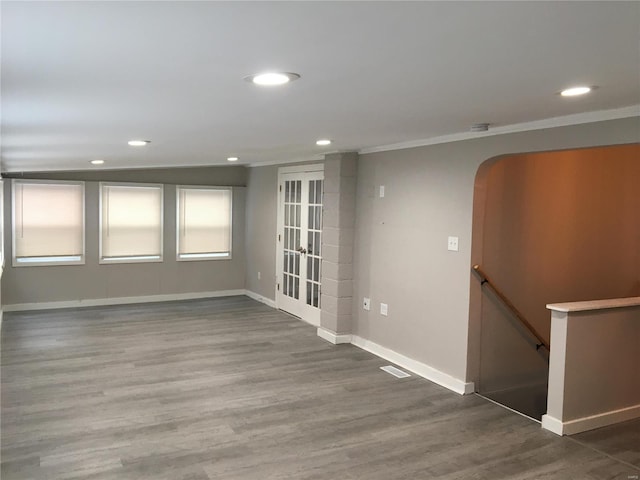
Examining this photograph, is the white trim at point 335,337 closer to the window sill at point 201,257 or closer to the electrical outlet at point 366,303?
the electrical outlet at point 366,303

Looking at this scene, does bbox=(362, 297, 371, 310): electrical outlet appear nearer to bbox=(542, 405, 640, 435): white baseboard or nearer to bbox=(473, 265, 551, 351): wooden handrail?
bbox=(473, 265, 551, 351): wooden handrail

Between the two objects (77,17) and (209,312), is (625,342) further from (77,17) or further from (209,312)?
(209,312)

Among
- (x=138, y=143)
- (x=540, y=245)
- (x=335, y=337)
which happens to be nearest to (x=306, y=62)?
(x=138, y=143)

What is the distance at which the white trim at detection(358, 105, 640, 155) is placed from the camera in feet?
10.6

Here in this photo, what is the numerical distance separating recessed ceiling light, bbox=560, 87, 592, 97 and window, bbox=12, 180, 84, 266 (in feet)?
23.7

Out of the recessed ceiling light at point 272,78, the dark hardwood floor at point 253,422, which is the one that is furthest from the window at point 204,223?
the recessed ceiling light at point 272,78

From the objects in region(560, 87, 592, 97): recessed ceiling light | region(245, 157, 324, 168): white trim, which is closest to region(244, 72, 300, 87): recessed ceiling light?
region(560, 87, 592, 97): recessed ceiling light

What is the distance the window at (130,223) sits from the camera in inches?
324

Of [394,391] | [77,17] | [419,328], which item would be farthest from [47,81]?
[419,328]

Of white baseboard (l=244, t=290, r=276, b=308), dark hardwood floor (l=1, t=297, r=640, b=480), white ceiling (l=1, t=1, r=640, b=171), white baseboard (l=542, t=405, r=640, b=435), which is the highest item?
white ceiling (l=1, t=1, r=640, b=171)

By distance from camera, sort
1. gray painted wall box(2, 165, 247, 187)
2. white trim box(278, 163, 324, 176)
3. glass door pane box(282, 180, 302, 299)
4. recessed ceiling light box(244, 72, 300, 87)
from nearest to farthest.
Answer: recessed ceiling light box(244, 72, 300, 87), white trim box(278, 163, 324, 176), glass door pane box(282, 180, 302, 299), gray painted wall box(2, 165, 247, 187)

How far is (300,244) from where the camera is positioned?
7406 mm

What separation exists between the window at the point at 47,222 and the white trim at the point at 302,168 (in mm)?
3071

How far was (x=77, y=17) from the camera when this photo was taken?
1.32m
